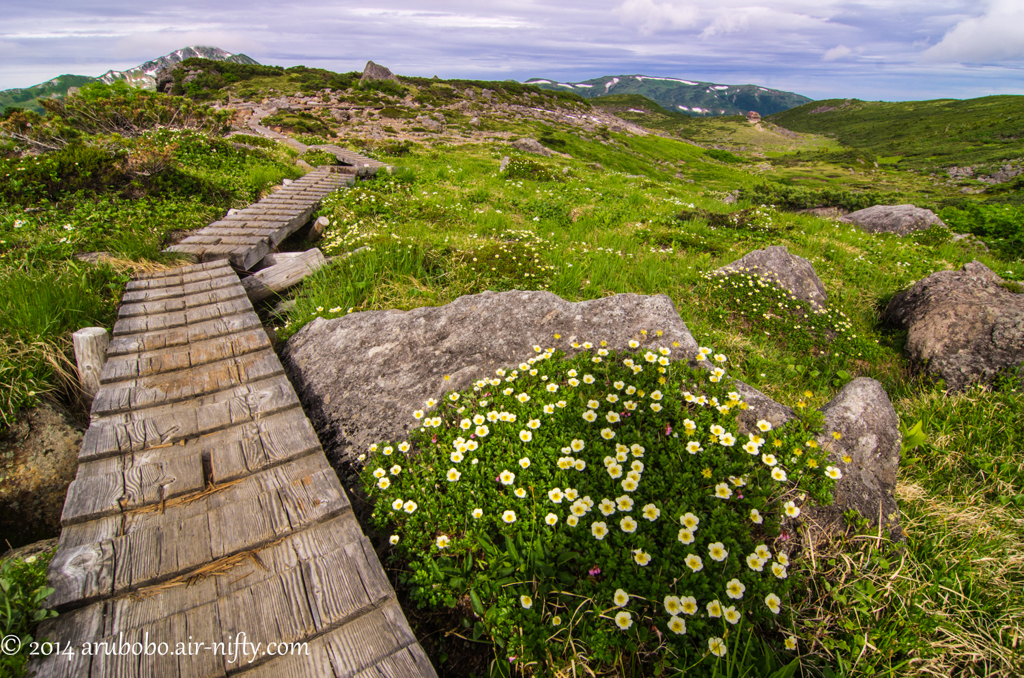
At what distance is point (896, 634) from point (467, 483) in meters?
2.62

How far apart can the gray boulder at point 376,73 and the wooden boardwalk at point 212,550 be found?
253 feet

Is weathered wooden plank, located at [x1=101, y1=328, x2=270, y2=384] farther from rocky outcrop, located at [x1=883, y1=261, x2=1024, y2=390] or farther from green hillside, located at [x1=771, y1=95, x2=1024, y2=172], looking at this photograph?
green hillside, located at [x1=771, y1=95, x2=1024, y2=172]

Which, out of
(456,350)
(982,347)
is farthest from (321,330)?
(982,347)

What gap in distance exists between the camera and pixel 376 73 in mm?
67375

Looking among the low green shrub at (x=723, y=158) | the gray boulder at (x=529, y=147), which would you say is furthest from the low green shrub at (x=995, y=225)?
the low green shrub at (x=723, y=158)

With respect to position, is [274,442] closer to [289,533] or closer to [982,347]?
[289,533]

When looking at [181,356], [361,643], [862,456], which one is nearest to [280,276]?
[181,356]

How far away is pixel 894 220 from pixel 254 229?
2030 centimetres

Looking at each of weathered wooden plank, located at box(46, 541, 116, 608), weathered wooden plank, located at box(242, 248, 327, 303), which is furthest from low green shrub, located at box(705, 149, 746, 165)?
weathered wooden plank, located at box(46, 541, 116, 608)

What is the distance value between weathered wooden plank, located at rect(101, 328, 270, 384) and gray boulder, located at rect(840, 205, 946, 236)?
62.9ft

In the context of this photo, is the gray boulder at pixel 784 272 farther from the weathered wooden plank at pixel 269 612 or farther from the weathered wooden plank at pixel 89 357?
the weathered wooden plank at pixel 89 357

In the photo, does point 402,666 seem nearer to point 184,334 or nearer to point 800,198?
point 184,334

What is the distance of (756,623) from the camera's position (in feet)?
7.51

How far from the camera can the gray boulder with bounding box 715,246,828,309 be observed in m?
7.28
